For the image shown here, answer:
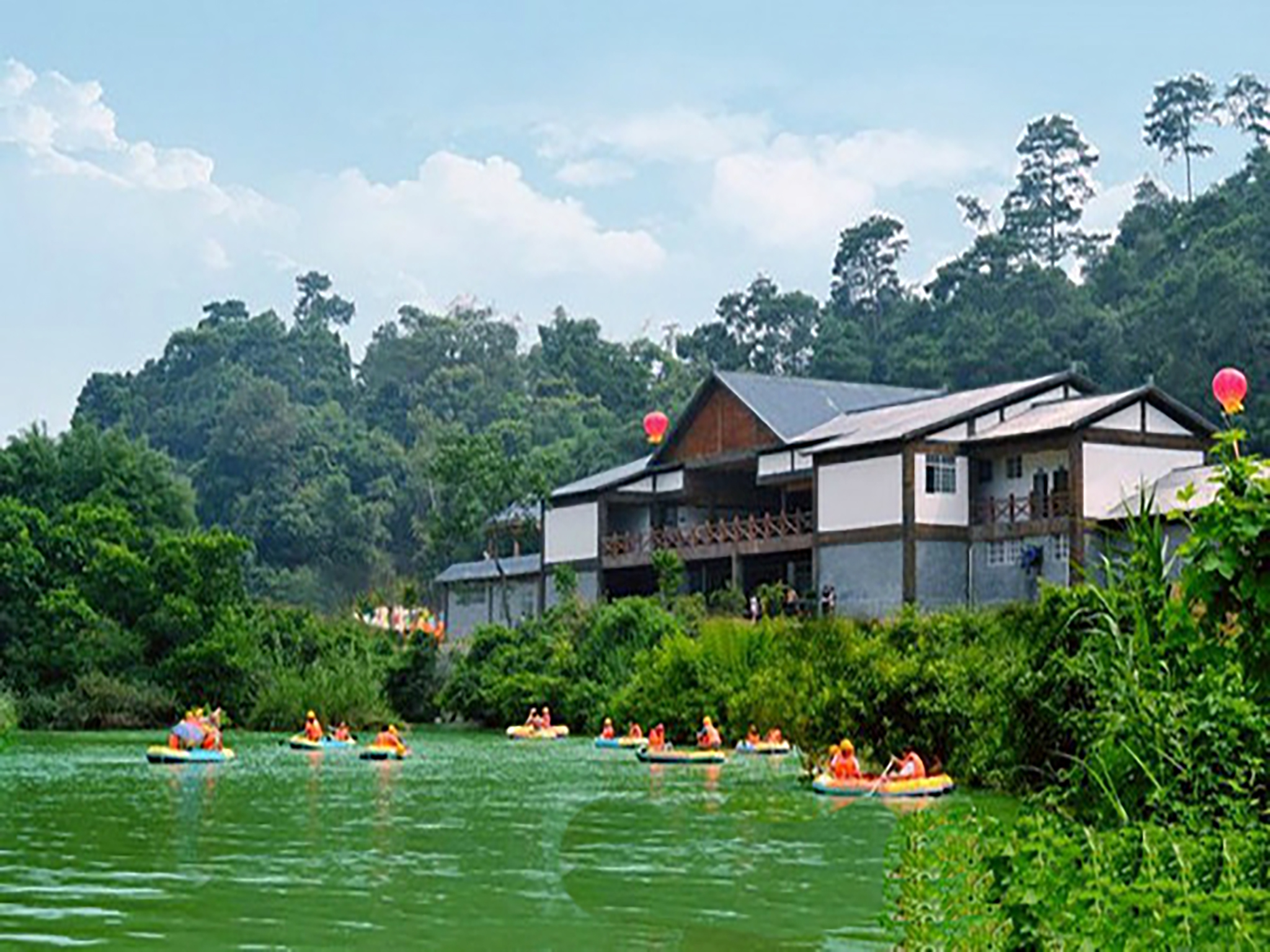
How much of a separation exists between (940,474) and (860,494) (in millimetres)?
1719

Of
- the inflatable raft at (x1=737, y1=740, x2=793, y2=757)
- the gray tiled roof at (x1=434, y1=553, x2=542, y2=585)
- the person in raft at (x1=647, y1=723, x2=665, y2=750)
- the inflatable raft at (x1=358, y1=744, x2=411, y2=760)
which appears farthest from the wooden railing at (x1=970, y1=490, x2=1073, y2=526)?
the gray tiled roof at (x1=434, y1=553, x2=542, y2=585)

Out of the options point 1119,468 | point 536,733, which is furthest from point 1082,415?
point 536,733

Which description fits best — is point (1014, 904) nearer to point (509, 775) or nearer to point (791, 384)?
point (509, 775)

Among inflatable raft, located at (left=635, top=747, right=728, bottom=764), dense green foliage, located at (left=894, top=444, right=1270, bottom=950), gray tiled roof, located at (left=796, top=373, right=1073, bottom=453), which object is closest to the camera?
dense green foliage, located at (left=894, top=444, right=1270, bottom=950)

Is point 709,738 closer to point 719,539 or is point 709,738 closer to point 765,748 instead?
point 765,748

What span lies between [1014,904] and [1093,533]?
29544mm

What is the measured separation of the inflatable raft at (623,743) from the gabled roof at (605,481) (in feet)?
48.2

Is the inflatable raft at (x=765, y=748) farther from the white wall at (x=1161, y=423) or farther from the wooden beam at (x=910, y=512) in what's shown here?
the white wall at (x=1161, y=423)

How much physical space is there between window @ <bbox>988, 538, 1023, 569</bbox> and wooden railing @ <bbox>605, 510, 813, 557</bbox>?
14.7ft

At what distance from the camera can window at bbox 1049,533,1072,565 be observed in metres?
35.3

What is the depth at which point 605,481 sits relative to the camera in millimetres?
46750

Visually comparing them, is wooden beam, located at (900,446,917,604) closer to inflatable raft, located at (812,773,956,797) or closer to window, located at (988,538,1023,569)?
window, located at (988,538,1023,569)

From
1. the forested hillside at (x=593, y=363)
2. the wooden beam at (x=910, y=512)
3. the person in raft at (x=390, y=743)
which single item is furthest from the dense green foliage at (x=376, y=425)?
the person in raft at (x=390, y=743)

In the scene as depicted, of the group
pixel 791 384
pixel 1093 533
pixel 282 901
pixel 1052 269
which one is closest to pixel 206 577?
pixel 791 384
